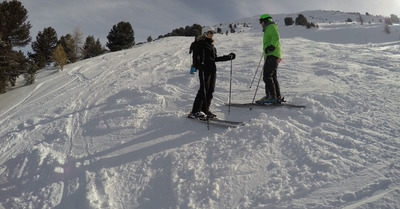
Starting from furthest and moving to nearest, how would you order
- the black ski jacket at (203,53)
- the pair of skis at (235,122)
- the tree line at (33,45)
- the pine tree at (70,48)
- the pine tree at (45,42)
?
1. the pine tree at (45,42)
2. the pine tree at (70,48)
3. the tree line at (33,45)
4. the black ski jacket at (203,53)
5. the pair of skis at (235,122)

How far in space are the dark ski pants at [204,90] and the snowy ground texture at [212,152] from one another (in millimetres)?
437

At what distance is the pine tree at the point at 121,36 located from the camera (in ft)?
103

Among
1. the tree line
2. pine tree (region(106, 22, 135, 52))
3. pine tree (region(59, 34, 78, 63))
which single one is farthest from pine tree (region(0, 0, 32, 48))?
pine tree (region(106, 22, 135, 52))

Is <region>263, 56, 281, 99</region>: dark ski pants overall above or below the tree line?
below

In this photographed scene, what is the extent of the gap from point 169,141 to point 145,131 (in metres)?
0.77

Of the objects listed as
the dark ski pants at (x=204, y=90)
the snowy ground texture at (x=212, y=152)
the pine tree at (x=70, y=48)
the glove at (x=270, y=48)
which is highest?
the pine tree at (x=70, y=48)

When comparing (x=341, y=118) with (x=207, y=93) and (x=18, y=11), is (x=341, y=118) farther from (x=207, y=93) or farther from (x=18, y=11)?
(x=18, y=11)

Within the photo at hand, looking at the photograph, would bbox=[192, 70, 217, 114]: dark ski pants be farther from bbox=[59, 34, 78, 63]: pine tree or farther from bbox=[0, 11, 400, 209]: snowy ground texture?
bbox=[59, 34, 78, 63]: pine tree

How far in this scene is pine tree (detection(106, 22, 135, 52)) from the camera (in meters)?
31.5

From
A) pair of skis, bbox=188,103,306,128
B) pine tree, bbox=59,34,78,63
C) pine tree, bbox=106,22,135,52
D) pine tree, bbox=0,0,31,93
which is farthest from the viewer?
pine tree, bbox=106,22,135,52

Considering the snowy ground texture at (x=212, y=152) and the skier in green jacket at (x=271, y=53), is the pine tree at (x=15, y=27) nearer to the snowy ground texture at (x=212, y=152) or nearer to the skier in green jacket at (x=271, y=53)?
the snowy ground texture at (x=212, y=152)

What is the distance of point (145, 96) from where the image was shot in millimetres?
6793

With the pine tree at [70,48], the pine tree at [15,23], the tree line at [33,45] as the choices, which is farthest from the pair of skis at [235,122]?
the pine tree at [70,48]

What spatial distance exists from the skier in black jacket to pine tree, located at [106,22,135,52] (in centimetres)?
2864
